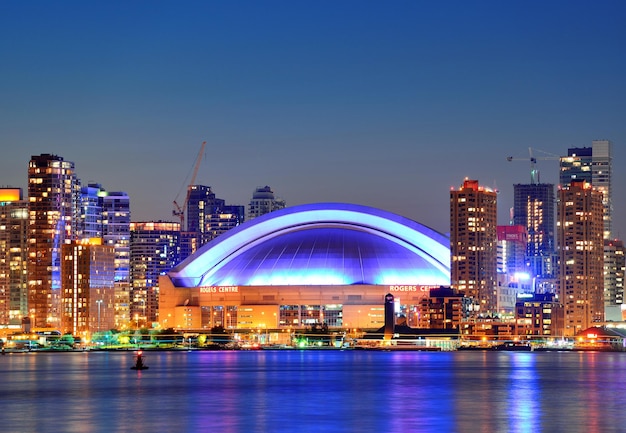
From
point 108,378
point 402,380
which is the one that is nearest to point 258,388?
point 402,380

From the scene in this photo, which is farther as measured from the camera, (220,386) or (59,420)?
(220,386)

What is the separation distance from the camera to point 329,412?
72.4m

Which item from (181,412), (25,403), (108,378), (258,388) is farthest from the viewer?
(108,378)

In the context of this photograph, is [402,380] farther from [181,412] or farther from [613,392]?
[181,412]

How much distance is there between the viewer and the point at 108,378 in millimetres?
113000

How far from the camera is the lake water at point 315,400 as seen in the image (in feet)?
215

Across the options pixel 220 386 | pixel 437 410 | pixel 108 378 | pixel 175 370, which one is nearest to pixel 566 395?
pixel 437 410

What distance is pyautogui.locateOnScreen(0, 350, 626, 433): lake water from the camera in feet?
215

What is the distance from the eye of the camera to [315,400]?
8225 cm

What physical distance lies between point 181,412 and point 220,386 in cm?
2519

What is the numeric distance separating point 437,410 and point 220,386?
2826 centimetres

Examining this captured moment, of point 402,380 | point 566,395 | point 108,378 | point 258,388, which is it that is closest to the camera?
point 566,395

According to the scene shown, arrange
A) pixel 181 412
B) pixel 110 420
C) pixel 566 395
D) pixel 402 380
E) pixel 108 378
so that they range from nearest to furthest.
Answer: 1. pixel 110 420
2. pixel 181 412
3. pixel 566 395
4. pixel 402 380
5. pixel 108 378

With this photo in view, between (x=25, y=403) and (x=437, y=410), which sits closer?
(x=437, y=410)
